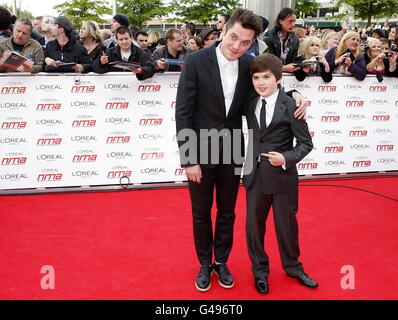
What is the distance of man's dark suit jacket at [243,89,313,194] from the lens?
310cm

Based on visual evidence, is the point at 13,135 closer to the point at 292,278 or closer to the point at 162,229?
the point at 162,229

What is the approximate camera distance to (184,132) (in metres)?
3.04

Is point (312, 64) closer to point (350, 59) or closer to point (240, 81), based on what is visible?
point (350, 59)

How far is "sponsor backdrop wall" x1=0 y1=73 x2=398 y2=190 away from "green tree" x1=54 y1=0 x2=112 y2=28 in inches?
724

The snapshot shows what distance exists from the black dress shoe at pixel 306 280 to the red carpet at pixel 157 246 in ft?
0.19

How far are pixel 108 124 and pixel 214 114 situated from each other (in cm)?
273

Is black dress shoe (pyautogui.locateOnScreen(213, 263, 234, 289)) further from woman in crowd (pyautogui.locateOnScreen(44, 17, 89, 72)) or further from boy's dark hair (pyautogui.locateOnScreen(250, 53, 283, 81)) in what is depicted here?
woman in crowd (pyautogui.locateOnScreen(44, 17, 89, 72))

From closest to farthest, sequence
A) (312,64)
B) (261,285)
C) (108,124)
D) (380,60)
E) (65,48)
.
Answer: (261,285)
(108,124)
(312,64)
(65,48)
(380,60)

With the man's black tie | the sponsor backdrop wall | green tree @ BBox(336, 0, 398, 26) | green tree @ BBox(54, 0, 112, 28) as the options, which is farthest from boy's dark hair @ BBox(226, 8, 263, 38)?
green tree @ BBox(336, 0, 398, 26)

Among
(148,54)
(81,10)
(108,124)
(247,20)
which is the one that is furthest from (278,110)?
(81,10)

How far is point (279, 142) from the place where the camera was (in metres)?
3.15

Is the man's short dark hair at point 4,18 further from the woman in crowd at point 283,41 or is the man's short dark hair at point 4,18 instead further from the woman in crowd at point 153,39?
the woman in crowd at point 283,41

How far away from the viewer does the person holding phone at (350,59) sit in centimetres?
587

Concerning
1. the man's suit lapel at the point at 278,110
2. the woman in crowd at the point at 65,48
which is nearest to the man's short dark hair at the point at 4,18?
the woman in crowd at the point at 65,48
